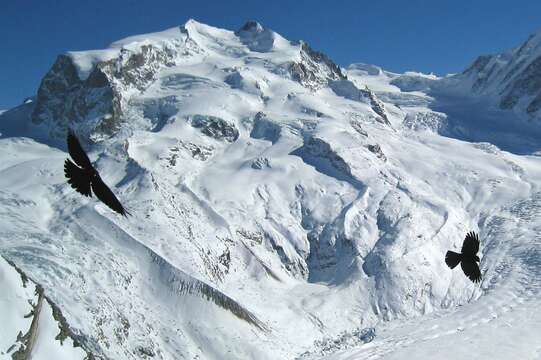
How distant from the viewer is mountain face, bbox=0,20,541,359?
250 ft

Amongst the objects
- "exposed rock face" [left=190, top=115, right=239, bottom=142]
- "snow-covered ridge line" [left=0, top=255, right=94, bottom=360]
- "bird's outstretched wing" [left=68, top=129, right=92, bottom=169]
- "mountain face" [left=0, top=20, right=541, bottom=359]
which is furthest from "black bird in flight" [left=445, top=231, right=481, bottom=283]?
"exposed rock face" [left=190, top=115, right=239, bottom=142]

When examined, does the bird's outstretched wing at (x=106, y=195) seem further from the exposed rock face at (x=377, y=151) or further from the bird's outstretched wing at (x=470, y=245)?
the exposed rock face at (x=377, y=151)

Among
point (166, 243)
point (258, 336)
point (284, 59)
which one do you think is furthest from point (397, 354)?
point (284, 59)

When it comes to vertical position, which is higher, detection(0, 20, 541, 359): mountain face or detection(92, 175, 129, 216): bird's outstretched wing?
detection(92, 175, 129, 216): bird's outstretched wing

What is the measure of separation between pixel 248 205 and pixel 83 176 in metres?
91.3

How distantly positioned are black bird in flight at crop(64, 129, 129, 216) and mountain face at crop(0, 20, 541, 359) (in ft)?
105

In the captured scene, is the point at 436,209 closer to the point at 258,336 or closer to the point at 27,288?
the point at 258,336

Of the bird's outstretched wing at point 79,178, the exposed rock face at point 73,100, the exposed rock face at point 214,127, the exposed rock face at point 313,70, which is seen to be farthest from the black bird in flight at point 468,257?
the exposed rock face at point 313,70

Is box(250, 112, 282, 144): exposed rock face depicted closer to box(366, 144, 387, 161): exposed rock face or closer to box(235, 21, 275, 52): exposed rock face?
box(366, 144, 387, 161): exposed rock face

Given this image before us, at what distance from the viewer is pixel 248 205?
103 m

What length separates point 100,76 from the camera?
136625 millimetres

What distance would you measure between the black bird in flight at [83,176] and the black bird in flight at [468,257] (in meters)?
6.80

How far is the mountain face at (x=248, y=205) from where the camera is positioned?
76.2 meters

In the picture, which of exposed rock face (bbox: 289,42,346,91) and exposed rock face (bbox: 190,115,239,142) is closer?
exposed rock face (bbox: 190,115,239,142)
